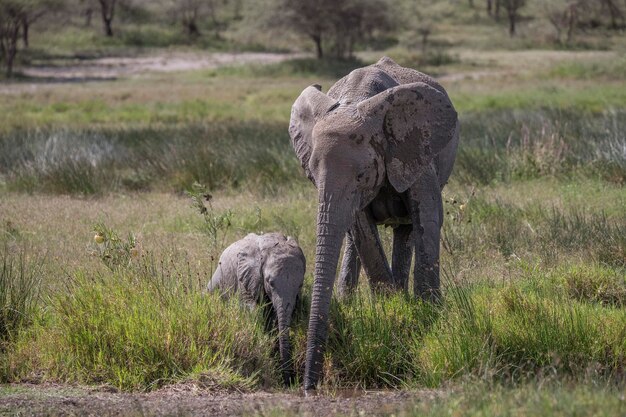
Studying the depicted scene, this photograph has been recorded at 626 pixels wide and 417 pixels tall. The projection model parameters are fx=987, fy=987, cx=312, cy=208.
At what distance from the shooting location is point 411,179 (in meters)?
7.70

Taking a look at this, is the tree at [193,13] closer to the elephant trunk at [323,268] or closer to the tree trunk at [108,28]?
the tree trunk at [108,28]

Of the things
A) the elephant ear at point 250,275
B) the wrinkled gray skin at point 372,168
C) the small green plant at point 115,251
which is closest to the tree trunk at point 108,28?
the small green plant at point 115,251

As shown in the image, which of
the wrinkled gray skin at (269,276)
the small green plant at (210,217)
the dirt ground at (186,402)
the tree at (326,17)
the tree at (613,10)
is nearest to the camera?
the dirt ground at (186,402)

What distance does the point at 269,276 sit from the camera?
26.5 ft

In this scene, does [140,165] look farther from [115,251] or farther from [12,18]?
[12,18]

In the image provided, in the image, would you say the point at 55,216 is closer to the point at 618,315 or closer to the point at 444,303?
the point at 444,303

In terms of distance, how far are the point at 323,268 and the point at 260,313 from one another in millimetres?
1377

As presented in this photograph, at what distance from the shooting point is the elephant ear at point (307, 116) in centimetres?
757

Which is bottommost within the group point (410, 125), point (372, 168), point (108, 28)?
point (108, 28)

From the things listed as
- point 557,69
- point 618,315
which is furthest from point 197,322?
point 557,69

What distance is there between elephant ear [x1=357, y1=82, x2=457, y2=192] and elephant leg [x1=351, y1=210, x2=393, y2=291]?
69cm

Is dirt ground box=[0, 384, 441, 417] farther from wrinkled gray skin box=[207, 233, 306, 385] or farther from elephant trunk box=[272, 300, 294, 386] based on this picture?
wrinkled gray skin box=[207, 233, 306, 385]

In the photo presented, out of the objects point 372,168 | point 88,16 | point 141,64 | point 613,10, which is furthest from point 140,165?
point 88,16

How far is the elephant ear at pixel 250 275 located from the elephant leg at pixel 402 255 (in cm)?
139
